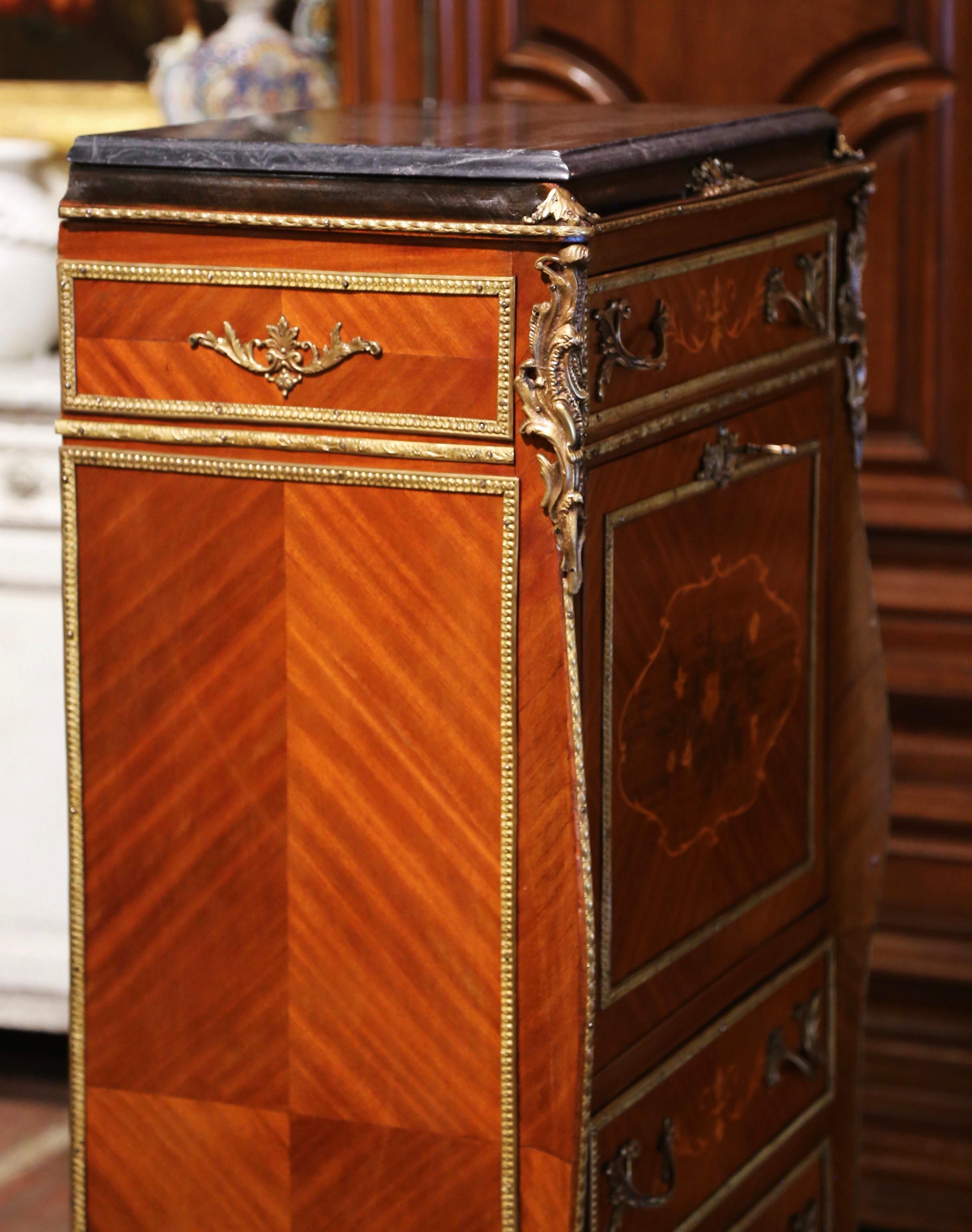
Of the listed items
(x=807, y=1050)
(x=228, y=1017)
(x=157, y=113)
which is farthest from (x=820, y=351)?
(x=157, y=113)

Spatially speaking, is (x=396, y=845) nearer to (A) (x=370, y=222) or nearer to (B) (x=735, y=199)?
(A) (x=370, y=222)

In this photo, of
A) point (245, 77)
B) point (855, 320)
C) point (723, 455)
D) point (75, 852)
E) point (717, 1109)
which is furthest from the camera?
point (245, 77)

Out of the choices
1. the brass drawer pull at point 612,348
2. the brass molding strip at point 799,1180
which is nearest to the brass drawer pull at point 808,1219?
the brass molding strip at point 799,1180

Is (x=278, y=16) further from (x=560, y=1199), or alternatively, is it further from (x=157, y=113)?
(x=560, y=1199)

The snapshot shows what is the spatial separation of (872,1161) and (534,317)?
5.18ft

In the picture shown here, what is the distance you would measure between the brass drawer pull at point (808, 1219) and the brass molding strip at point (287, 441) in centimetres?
107

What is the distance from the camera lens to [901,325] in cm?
250

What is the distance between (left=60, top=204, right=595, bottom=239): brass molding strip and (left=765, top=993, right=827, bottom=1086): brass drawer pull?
3.19 feet

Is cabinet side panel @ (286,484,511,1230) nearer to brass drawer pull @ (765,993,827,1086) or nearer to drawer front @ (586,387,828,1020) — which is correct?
drawer front @ (586,387,828,1020)

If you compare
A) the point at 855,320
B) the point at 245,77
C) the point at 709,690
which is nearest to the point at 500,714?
the point at 709,690

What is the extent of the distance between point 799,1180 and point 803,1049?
0.49ft

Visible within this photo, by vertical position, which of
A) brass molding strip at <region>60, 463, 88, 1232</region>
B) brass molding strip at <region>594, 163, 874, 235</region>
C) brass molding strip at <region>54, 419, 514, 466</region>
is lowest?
brass molding strip at <region>60, 463, 88, 1232</region>

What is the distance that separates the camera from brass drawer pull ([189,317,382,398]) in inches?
60.6

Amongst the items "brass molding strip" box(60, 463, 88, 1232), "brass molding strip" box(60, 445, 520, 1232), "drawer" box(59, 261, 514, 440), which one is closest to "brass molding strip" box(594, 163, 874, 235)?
"drawer" box(59, 261, 514, 440)
